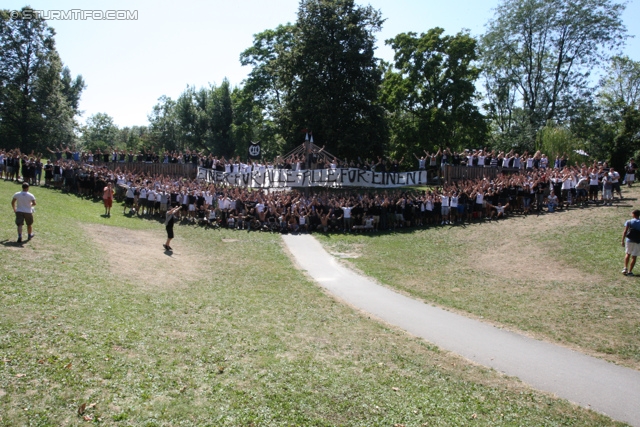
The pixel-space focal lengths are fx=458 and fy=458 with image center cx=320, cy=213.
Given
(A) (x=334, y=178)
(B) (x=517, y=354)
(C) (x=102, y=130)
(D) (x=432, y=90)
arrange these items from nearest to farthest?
(B) (x=517, y=354) → (A) (x=334, y=178) → (D) (x=432, y=90) → (C) (x=102, y=130)

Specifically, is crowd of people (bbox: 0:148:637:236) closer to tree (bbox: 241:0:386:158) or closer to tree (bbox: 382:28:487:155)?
tree (bbox: 241:0:386:158)

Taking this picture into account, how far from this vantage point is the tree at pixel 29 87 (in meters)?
48.7

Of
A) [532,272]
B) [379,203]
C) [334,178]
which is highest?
[334,178]

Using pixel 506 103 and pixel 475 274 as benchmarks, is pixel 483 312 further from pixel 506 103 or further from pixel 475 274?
pixel 506 103

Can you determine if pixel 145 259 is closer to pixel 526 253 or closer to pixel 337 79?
pixel 526 253

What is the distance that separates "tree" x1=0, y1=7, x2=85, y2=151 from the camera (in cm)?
4872

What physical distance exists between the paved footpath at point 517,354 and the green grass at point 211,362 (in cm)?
46

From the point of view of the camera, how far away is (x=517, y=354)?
920 centimetres

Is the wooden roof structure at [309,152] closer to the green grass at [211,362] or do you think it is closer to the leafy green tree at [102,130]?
the green grass at [211,362]

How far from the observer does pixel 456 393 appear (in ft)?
24.7

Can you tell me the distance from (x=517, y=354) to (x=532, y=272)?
716cm

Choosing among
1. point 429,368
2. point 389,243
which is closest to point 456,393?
point 429,368

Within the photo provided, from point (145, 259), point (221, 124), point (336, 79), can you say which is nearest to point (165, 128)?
point (221, 124)

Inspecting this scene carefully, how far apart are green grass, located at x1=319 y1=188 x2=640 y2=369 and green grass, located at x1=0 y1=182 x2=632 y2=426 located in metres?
3.23
